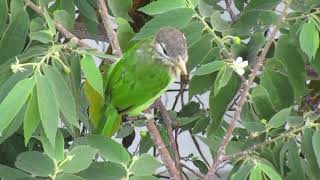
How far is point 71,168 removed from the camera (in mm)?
968

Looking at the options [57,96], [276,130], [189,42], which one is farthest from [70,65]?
[276,130]

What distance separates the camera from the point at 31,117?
953mm

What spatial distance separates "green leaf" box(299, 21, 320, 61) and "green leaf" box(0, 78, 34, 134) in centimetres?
48

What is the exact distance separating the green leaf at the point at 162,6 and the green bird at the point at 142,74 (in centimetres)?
4

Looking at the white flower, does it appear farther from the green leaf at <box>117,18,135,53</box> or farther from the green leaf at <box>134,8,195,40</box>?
the green leaf at <box>117,18,135,53</box>

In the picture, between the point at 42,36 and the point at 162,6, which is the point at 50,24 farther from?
the point at 162,6

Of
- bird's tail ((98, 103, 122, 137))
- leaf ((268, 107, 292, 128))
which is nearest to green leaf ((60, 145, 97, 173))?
bird's tail ((98, 103, 122, 137))

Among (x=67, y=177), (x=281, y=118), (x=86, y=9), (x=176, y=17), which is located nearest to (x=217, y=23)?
(x=176, y=17)

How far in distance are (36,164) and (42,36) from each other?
0.69 ft

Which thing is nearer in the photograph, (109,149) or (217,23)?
(109,149)

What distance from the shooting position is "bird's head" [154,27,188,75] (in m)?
1.19

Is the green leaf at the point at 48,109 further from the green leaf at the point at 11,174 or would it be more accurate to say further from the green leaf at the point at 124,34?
the green leaf at the point at 124,34

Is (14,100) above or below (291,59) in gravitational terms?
above

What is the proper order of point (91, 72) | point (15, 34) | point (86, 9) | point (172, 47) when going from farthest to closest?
point (86, 9), point (172, 47), point (15, 34), point (91, 72)
